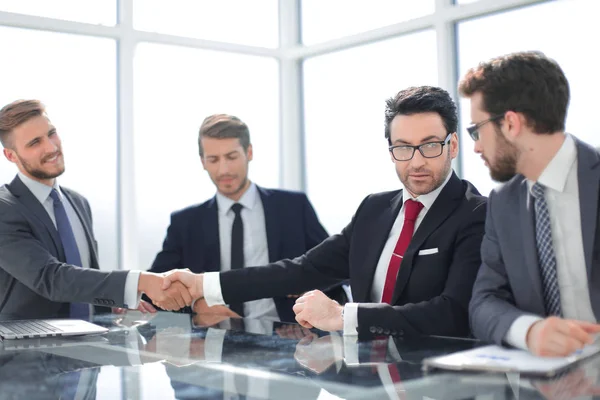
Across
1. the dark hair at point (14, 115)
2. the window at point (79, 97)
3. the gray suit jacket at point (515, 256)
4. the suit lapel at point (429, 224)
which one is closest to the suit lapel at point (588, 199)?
the gray suit jacket at point (515, 256)

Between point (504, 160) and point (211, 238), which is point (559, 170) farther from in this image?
point (211, 238)

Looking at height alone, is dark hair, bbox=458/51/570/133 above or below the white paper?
above

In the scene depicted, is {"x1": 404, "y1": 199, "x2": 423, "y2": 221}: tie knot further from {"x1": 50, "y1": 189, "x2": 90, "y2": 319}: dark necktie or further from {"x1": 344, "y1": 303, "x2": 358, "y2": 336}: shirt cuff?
{"x1": 50, "y1": 189, "x2": 90, "y2": 319}: dark necktie

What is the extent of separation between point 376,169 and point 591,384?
4405mm

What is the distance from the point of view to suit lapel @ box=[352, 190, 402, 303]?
8.95ft

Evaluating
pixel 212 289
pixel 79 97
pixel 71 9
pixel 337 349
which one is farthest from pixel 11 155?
pixel 337 349

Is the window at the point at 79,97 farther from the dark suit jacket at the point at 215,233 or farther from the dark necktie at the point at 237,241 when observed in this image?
the dark necktie at the point at 237,241

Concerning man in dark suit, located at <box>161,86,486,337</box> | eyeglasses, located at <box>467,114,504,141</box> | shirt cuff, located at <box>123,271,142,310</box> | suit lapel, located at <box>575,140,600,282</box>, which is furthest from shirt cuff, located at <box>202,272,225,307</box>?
suit lapel, located at <box>575,140,600,282</box>

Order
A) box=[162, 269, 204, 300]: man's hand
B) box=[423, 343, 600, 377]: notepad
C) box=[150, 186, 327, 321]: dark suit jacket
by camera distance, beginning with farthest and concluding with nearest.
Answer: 1. box=[150, 186, 327, 321]: dark suit jacket
2. box=[162, 269, 204, 300]: man's hand
3. box=[423, 343, 600, 377]: notepad

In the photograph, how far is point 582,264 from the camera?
2.06 meters

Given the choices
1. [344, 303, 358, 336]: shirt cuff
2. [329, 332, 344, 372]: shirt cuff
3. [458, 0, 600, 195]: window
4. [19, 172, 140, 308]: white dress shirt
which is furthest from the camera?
[458, 0, 600, 195]: window

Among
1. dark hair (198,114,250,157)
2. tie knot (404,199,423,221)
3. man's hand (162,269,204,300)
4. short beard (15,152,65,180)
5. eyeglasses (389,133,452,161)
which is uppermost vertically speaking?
dark hair (198,114,250,157)

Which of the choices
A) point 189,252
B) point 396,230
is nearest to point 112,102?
point 189,252

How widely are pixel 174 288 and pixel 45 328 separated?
777mm
